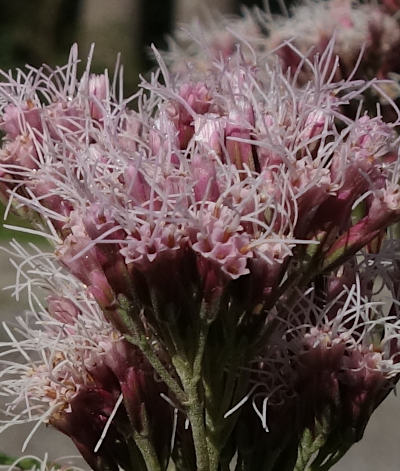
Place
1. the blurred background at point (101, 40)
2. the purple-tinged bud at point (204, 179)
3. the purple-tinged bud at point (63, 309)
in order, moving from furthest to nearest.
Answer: the blurred background at point (101, 40) → the purple-tinged bud at point (63, 309) → the purple-tinged bud at point (204, 179)

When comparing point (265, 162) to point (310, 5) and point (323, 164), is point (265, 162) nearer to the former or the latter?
point (323, 164)

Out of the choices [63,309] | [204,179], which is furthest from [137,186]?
[63,309]

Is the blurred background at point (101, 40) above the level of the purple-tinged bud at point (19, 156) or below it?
below

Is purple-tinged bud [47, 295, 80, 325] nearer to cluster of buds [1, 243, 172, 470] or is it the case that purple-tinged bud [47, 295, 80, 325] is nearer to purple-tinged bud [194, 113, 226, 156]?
cluster of buds [1, 243, 172, 470]

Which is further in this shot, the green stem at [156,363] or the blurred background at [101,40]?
the blurred background at [101,40]

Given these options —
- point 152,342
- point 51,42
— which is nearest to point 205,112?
point 152,342

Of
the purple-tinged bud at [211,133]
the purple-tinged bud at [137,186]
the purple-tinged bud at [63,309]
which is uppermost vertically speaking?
the purple-tinged bud at [211,133]

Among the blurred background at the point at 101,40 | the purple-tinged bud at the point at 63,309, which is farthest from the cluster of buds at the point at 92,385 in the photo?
the blurred background at the point at 101,40

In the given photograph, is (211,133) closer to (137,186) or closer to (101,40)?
(137,186)

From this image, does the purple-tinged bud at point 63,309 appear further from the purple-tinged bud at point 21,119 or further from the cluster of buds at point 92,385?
the purple-tinged bud at point 21,119
